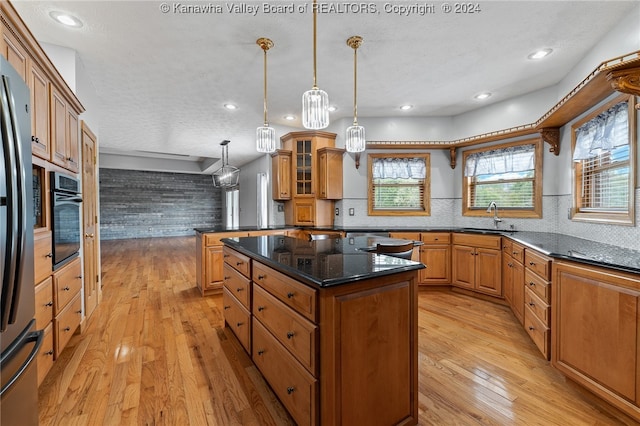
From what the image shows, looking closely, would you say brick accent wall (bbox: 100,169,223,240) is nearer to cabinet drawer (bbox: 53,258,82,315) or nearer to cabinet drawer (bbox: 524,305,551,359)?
cabinet drawer (bbox: 53,258,82,315)

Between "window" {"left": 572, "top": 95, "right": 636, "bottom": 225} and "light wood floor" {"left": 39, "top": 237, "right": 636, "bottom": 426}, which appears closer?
"light wood floor" {"left": 39, "top": 237, "right": 636, "bottom": 426}

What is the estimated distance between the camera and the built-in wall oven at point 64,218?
6.51 ft

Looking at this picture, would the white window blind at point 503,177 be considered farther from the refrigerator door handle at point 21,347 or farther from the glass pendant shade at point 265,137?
the refrigerator door handle at point 21,347

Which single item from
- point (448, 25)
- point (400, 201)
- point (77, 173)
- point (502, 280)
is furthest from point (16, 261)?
point (400, 201)

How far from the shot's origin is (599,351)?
166 cm

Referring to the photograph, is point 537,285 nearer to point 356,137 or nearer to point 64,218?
point 356,137

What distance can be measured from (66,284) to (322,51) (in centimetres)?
284

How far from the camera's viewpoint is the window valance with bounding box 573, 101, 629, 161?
88.9 inches

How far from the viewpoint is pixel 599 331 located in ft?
5.46

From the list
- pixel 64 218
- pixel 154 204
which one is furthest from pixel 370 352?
pixel 154 204

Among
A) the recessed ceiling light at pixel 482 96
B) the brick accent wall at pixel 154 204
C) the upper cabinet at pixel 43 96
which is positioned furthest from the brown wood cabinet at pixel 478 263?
the brick accent wall at pixel 154 204

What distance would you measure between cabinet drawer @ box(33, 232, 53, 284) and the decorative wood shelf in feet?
11.5

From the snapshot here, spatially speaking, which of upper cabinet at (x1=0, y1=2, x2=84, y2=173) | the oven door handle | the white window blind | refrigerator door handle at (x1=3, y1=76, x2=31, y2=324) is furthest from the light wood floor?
the white window blind

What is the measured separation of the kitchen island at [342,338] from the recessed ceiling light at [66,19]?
2.37 metres
